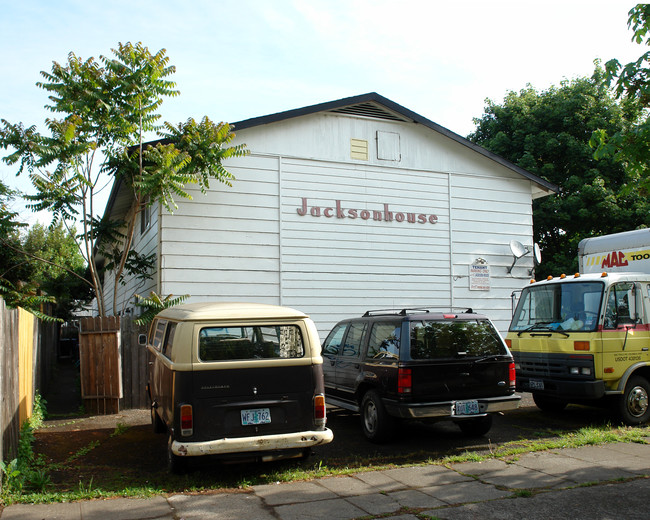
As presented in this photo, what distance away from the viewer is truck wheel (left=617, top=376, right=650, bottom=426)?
934 cm

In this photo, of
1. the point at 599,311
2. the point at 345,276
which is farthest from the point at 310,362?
the point at 345,276

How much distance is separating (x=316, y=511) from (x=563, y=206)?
73.0ft

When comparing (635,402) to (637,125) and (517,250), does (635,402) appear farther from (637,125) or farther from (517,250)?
(517,250)

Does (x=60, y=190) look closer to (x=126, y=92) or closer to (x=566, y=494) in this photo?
(x=126, y=92)

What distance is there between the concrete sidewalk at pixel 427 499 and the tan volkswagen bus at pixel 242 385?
498mm

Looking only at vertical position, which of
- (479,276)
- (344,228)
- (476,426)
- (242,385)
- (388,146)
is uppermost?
(388,146)

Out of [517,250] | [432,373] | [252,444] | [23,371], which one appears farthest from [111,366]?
[517,250]

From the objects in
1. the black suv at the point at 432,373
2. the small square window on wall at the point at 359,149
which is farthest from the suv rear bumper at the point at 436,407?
the small square window on wall at the point at 359,149

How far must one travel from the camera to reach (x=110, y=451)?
8.04 m

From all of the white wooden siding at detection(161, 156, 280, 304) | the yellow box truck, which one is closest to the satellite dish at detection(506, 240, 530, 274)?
the yellow box truck

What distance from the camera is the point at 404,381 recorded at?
7.70 meters

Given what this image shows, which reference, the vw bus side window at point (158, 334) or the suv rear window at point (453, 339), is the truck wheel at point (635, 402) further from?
the vw bus side window at point (158, 334)

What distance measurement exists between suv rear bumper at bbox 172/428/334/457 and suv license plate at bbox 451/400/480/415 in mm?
1968

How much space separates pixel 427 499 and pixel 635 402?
541cm
